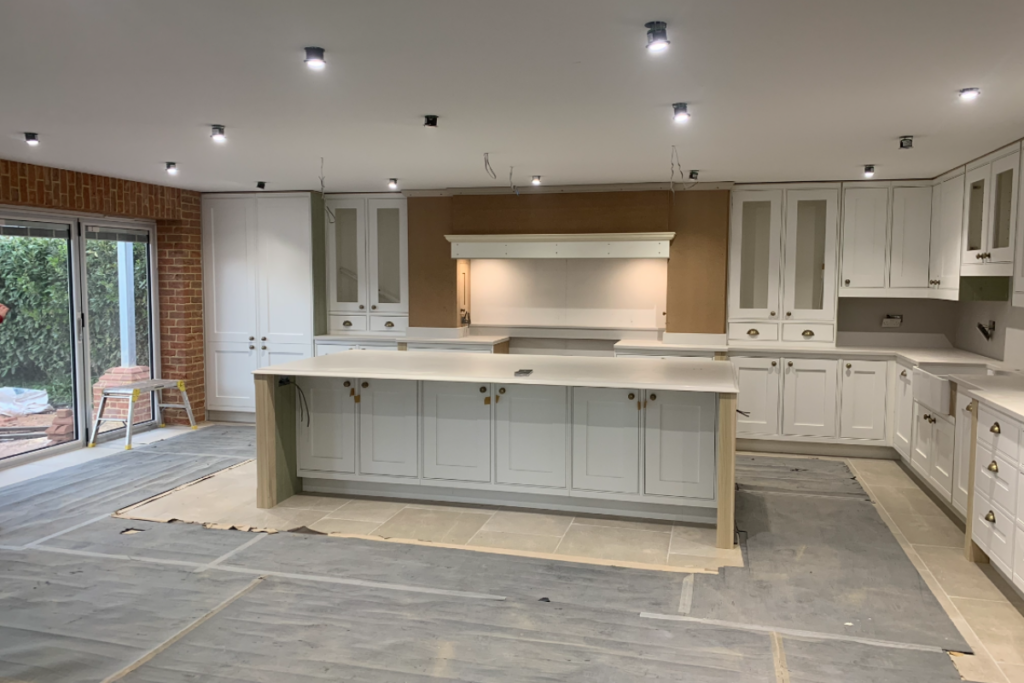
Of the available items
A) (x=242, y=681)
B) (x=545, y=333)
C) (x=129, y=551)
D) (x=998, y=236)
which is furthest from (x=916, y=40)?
(x=545, y=333)

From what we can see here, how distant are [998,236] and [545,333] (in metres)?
3.66

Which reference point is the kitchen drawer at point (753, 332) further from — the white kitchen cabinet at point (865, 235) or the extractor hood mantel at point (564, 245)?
the extractor hood mantel at point (564, 245)

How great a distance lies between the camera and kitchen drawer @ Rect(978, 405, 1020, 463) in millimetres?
3236

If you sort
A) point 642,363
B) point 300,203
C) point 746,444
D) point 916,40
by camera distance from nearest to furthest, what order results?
point 916,40, point 642,363, point 746,444, point 300,203

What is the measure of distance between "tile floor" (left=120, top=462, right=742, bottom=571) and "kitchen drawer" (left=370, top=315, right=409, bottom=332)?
8.54 ft

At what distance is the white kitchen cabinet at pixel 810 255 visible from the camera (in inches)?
242

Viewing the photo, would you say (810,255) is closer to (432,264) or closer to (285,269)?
(432,264)

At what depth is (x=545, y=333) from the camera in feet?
23.1

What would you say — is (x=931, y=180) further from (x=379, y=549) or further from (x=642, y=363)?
(x=379, y=549)

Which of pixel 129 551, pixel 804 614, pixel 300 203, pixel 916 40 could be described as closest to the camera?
pixel 916 40

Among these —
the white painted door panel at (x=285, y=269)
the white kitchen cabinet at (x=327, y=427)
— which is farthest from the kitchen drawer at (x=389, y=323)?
the white kitchen cabinet at (x=327, y=427)

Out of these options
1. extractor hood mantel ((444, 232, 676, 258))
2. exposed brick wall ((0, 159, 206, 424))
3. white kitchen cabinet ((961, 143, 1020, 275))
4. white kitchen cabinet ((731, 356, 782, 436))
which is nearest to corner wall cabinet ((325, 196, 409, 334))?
extractor hood mantel ((444, 232, 676, 258))

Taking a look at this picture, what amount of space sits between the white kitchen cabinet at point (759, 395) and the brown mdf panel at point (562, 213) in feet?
4.46

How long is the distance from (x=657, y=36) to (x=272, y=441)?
3.32 metres
